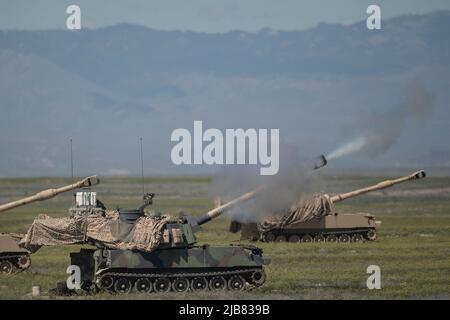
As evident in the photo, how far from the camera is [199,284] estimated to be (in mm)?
46625

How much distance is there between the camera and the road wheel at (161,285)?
152 feet

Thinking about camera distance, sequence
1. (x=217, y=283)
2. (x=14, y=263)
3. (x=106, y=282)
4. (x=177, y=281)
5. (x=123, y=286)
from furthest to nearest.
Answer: (x=14, y=263) → (x=217, y=283) → (x=177, y=281) → (x=123, y=286) → (x=106, y=282)

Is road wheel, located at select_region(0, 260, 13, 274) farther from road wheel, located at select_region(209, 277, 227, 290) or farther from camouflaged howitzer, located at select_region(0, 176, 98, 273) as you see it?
road wheel, located at select_region(209, 277, 227, 290)

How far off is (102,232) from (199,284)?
3.59 m

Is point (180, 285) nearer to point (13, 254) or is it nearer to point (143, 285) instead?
point (143, 285)

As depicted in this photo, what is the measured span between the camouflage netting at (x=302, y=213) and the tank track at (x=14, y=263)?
1547 centimetres

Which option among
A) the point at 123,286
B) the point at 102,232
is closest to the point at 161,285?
the point at 123,286

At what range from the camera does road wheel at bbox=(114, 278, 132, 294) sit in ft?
152

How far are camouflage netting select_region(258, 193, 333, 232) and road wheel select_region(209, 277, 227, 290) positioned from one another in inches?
813

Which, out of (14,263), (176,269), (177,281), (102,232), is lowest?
Answer: (177,281)

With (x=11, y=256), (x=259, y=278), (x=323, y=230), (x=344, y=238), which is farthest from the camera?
(x=344, y=238)

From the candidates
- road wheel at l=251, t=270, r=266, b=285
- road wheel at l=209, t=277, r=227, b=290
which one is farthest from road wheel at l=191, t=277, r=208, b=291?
road wheel at l=251, t=270, r=266, b=285
